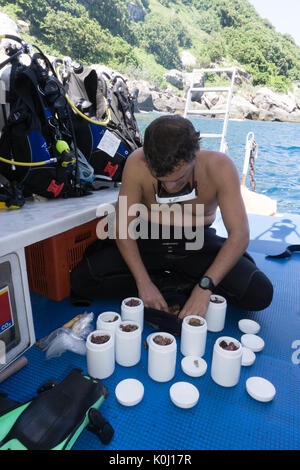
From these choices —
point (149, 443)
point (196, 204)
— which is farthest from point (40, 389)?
point (196, 204)

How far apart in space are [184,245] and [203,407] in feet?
3.12

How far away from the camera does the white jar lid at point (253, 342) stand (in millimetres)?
1472

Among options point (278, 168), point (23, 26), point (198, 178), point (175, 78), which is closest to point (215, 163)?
point (198, 178)

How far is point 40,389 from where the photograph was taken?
116cm

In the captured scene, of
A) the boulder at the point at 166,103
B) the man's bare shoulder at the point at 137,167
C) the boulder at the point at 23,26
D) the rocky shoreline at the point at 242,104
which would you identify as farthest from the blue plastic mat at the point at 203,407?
the boulder at the point at 23,26

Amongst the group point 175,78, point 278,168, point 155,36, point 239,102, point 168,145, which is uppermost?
point 155,36

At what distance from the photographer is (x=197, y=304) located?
153 cm

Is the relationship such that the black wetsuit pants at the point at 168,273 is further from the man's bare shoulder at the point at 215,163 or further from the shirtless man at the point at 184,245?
the man's bare shoulder at the point at 215,163

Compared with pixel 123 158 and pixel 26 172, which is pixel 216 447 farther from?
pixel 123 158

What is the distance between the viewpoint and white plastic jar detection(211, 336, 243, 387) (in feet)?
3.91

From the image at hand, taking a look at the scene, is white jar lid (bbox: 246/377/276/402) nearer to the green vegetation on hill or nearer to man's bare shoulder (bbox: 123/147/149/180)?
man's bare shoulder (bbox: 123/147/149/180)

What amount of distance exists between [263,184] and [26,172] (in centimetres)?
1234

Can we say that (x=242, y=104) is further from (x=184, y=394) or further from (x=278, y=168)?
(x=184, y=394)

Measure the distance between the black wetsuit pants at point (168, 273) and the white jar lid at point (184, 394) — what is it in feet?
2.19
